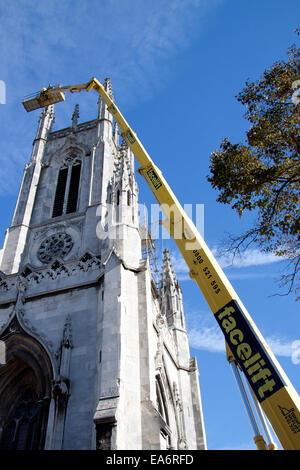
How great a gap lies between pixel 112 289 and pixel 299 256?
8.24 m

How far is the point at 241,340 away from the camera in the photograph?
7668 mm

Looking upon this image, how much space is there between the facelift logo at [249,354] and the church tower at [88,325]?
504 cm

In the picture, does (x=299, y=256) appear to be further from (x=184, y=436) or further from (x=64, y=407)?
(x=184, y=436)

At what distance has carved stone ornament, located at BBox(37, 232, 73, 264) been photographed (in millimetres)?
19625

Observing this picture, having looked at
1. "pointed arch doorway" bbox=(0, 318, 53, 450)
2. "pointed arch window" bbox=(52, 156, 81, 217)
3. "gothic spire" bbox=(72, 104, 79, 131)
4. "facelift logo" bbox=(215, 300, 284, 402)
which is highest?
"gothic spire" bbox=(72, 104, 79, 131)

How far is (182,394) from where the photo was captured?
67.4ft

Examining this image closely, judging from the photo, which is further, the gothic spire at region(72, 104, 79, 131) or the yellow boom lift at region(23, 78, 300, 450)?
the gothic spire at region(72, 104, 79, 131)

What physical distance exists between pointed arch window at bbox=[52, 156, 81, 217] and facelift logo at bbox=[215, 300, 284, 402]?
15620mm

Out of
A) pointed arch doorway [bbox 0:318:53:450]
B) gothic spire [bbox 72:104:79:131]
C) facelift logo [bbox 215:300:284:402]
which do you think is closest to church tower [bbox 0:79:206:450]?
pointed arch doorway [bbox 0:318:53:450]

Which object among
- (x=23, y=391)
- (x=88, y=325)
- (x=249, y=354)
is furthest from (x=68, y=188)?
(x=249, y=354)

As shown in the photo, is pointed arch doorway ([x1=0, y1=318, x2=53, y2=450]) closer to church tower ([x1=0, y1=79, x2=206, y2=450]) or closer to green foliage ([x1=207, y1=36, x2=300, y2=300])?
church tower ([x1=0, y1=79, x2=206, y2=450])

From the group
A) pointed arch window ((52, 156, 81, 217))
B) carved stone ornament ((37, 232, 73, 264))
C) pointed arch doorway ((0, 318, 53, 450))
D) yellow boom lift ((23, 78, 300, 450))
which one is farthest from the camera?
pointed arch window ((52, 156, 81, 217))

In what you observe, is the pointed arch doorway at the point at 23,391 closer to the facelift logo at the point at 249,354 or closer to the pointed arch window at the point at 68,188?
the pointed arch window at the point at 68,188

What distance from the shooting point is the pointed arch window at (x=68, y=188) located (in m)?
22.7
